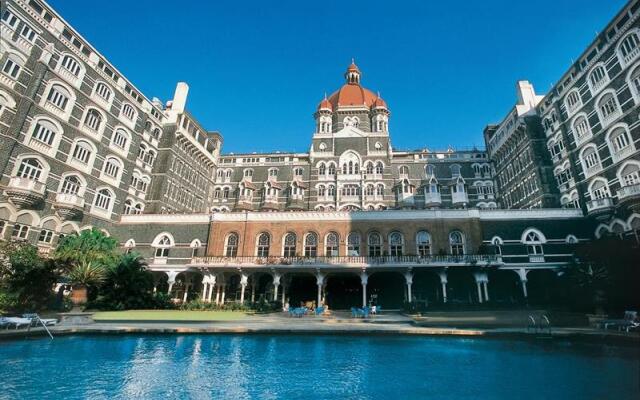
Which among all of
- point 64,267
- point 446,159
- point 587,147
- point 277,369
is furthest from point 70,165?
point 587,147

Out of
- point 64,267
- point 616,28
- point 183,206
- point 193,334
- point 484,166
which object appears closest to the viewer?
point 193,334

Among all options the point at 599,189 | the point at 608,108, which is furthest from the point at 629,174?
the point at 608,108

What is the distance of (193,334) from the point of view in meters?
14.1

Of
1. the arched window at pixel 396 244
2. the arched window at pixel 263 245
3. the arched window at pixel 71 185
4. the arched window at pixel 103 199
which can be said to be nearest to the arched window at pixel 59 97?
the arched window at pixel 71 185

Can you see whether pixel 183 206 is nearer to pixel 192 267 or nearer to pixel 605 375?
pixel 192 267

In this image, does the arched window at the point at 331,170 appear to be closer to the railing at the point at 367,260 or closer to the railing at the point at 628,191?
the railing at the point at 367,260

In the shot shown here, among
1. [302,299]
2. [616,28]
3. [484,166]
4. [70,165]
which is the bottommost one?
[302,299]

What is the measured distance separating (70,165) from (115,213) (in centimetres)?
711

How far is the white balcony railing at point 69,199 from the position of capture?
91.8 feet

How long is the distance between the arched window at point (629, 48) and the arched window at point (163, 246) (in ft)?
153

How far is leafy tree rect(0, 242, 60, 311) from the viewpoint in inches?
750

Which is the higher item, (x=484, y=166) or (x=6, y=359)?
(x=484, y=166)

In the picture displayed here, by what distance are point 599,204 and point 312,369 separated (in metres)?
31.9

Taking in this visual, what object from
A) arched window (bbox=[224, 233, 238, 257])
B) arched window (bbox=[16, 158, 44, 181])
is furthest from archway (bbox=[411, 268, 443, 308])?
arched window (bbox=[16, 158, 44, 181])
